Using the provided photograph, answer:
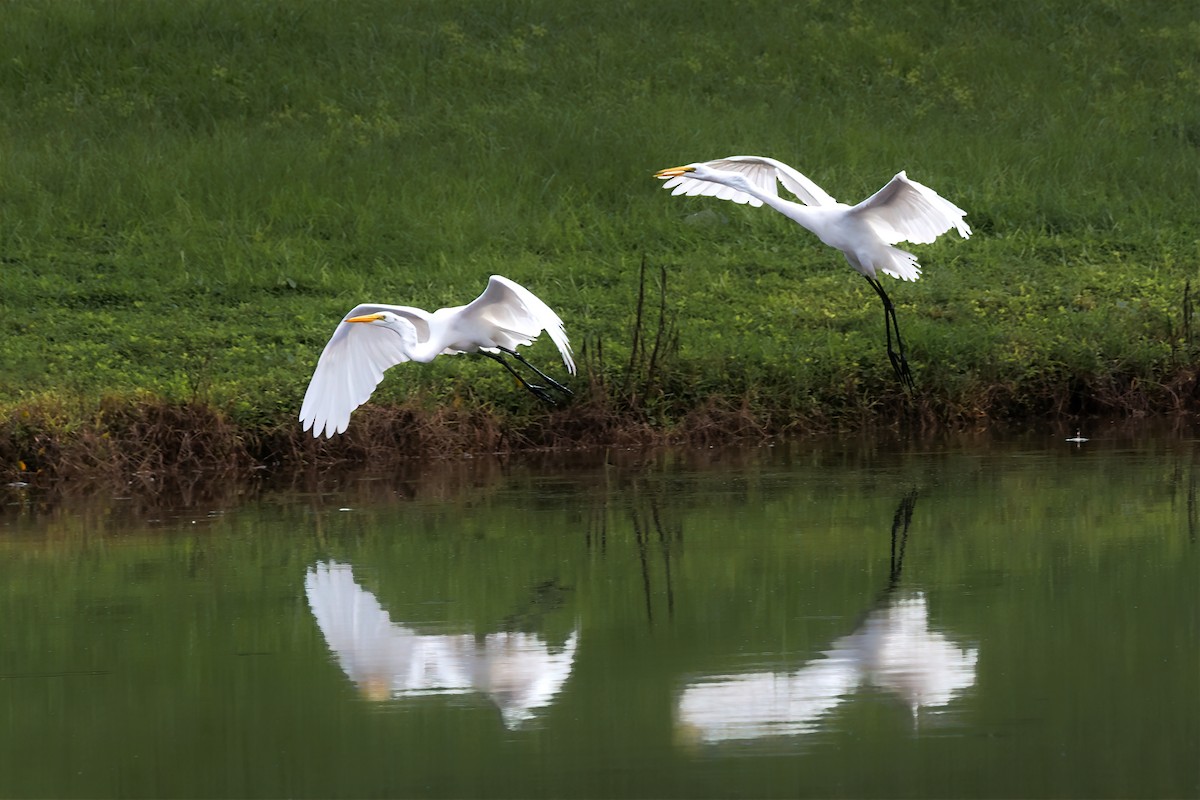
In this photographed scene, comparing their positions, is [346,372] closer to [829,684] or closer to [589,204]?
[829,684]

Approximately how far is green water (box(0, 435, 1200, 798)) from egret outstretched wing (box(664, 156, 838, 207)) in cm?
164

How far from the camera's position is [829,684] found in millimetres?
5895

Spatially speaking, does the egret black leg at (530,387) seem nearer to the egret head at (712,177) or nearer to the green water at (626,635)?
the green water at (626,635)

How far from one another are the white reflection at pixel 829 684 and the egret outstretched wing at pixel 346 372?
149 inches

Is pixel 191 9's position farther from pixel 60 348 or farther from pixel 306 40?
pixel 60 348

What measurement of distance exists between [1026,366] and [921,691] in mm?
6433

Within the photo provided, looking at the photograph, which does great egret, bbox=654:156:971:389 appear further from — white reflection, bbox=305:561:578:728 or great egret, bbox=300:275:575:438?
white reflection, bbox=305:561:578:728

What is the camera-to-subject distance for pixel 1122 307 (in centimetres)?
1278

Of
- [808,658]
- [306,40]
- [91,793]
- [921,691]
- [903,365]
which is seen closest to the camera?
[91,793]

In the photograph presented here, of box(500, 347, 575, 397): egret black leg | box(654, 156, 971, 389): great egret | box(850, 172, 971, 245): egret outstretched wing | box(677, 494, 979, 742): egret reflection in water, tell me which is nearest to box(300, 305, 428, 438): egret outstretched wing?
box(500, 347, 575, 397): egret black leg

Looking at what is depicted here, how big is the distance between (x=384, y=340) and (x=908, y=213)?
3.03 m

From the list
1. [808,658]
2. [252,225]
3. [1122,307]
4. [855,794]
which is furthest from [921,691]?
[252,225]

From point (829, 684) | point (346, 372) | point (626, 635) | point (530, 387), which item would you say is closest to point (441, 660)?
point (626, 635)

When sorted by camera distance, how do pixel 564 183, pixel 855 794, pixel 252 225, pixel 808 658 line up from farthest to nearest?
pixel 564 183 → pixel 252 225 → pixel 808 658 → pixel 855 794
